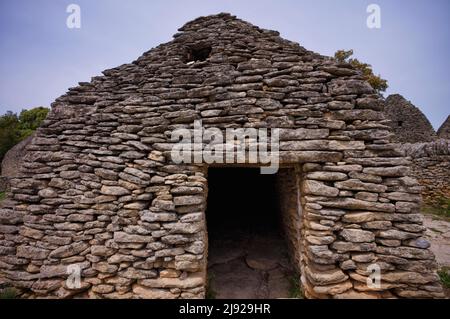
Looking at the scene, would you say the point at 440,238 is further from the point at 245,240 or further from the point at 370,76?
the point at 370,76

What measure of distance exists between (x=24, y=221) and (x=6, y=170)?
17.1m

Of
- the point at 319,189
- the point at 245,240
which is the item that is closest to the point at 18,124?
the point at 245,240

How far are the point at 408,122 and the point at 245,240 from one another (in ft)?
44.9

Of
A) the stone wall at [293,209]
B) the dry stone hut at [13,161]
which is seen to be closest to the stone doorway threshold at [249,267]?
the stone wall at [293,209]

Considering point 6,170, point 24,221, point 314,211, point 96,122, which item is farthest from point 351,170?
point 6,170

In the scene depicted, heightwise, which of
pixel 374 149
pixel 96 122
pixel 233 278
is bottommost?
pixel 233 278

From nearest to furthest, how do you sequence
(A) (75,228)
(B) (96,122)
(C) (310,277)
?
(C) (310,277) → (A) (75,228) → (B) (96,122)

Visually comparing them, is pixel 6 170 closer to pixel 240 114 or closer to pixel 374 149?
A: pixel 240 114

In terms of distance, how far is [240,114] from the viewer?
3113 mm

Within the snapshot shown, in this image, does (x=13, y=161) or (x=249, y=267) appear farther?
(x=13, y=161)

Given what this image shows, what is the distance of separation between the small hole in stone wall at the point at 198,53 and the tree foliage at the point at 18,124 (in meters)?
23.7

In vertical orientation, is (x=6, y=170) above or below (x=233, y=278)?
above

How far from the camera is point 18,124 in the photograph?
21.8 meters

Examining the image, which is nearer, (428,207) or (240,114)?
(240,114)
